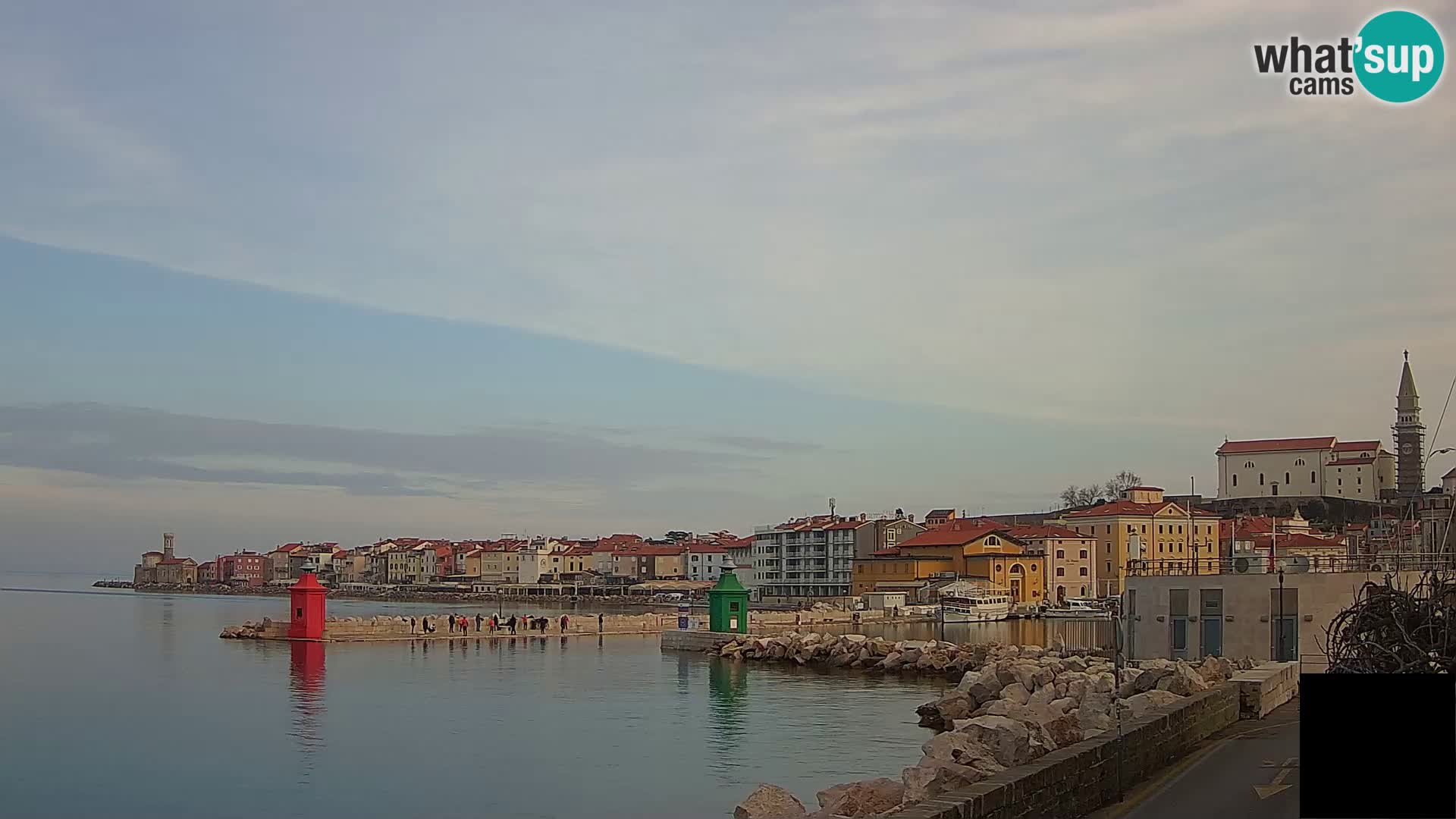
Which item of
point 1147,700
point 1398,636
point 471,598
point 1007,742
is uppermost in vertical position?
point 1398,636

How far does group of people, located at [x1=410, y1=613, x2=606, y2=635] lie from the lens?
6042 cm

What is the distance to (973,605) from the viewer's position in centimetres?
8275

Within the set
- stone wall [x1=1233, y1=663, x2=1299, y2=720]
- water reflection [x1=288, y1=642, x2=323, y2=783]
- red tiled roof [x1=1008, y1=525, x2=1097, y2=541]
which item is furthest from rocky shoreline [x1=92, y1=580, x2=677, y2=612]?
stone wall [x1=1233, y1=663, x2=1299, y2=720]

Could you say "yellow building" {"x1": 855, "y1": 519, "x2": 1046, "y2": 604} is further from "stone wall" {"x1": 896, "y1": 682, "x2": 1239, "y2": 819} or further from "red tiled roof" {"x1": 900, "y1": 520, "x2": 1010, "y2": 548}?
"stone wall" {"x1": 896, "y1": 682, "x2": 1239, "y2": 819}

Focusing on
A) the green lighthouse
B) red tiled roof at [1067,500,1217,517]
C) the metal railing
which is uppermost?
red tiled roof at [1067,500,1217,517]

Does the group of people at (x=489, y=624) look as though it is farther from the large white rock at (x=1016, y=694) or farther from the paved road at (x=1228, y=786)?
the paved road at (x=1228, y=786)

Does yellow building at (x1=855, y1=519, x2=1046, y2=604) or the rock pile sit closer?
the rock pile

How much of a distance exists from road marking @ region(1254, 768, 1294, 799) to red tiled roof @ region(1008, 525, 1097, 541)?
87312 mm

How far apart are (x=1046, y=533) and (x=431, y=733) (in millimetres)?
77914

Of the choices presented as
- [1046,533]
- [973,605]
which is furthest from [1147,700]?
[1046,533]

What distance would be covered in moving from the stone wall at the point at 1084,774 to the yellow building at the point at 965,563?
80.0m

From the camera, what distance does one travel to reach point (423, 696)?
117 ft

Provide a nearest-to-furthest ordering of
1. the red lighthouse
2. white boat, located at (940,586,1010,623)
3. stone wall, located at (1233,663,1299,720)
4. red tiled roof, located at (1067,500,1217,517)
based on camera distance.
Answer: stone wall, located at (1233,663,1299,720) < the red lighthouse < white boat, located at (940,586,1010,623) < red tiled roof, located at (1067,500,1217,517)

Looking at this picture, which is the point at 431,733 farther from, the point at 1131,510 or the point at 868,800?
the point at 1131,510
